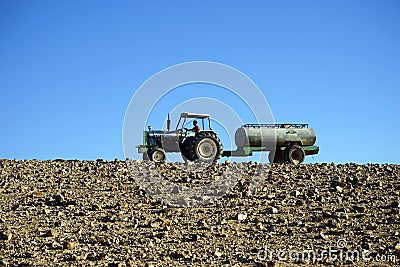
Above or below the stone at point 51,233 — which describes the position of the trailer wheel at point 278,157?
above

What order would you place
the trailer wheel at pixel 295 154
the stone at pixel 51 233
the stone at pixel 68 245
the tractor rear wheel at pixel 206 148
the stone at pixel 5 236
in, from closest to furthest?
1. the stone at pixel 68 245
2. the stone at pixel 5 236
3. the stone at pixel 51 233
4. the tractor rear wheel at pixel 206 148
5. the trailer wheel at pixel 295 154

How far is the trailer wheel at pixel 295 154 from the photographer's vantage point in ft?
74.2

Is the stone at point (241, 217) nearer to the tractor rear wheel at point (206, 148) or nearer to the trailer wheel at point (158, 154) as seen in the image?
the tractor rear wheel at point (206, 148)

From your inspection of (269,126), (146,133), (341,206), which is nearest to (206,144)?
(146,133)

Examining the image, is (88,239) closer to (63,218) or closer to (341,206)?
(63,218)

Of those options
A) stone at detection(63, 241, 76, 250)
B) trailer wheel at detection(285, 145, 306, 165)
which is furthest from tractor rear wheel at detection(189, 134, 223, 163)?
stone at detection(63, 241, 76, 250)

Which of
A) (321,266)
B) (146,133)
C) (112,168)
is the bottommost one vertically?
(321,266)

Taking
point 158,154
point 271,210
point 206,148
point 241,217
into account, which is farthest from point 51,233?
point 158,154

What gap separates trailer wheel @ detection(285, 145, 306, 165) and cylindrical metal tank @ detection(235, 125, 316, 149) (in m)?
0.68

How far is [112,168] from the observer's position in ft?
49.1

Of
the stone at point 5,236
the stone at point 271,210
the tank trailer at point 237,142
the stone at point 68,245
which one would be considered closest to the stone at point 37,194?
the stone at point 5,236

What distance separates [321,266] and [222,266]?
1.24m

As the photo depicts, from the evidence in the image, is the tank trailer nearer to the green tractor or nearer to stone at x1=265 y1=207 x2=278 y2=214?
the green tractor

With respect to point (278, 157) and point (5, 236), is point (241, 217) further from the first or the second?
point (278, 157)
